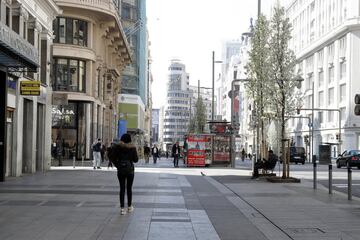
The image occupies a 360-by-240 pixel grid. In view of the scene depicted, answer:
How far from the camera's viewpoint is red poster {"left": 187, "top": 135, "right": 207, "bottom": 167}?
130ft

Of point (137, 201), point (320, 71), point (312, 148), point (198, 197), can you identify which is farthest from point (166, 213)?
point (320, 71)

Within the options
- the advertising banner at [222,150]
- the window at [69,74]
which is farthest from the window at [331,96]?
the window at [69,74]

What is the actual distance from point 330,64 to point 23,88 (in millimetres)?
65467

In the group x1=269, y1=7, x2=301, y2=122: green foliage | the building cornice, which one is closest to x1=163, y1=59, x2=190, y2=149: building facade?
the building cornice

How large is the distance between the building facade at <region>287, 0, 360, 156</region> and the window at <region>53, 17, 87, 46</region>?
3439 centimetres

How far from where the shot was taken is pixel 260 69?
26.2m

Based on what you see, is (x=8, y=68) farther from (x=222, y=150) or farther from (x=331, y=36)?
(x=331, y=36)

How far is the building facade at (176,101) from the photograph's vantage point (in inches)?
6713

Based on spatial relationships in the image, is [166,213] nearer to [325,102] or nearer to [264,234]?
[264,234]

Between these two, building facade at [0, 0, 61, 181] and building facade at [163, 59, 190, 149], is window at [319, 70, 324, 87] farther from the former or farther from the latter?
building facade at [163, 59, 190, 149]

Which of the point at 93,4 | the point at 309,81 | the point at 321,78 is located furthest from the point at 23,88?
the point at 309,81

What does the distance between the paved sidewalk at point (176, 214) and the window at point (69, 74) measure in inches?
1023

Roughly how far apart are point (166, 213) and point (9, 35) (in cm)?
734

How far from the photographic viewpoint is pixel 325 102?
8431cm
